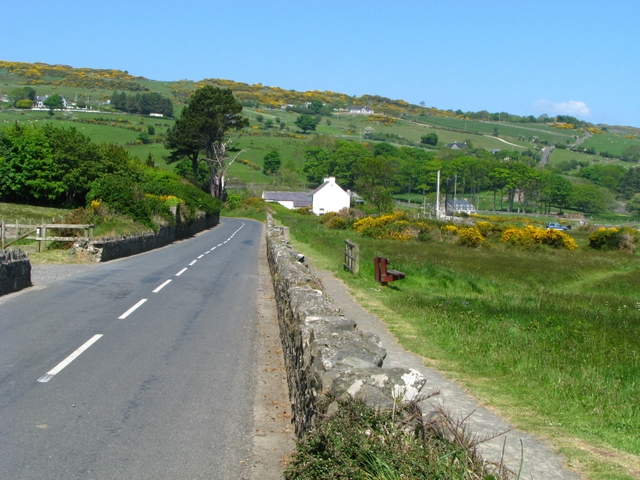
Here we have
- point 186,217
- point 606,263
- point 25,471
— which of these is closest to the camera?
point 25,471

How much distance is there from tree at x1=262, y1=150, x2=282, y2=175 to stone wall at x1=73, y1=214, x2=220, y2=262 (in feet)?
276

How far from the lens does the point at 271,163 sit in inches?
5251

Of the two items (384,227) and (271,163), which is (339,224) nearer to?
(384,227)

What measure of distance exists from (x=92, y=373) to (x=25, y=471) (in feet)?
10.4

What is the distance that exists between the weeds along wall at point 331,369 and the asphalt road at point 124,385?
0.78 meters

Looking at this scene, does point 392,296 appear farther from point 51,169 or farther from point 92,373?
point 51,169

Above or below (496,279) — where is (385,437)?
above

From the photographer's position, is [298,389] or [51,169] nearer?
[298,389]

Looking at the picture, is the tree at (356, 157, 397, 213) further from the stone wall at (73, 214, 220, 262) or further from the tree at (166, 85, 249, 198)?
the stone wall at (73, 214, 220, 262)

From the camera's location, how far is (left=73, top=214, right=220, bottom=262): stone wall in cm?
2530

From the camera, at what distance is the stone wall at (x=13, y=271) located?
15.1 metres

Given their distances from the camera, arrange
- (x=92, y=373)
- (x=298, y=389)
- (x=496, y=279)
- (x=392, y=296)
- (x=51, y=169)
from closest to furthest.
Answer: (x=298, y=389), (x=92, y=373), (x=392, y=296), (x=496, y=279), (x=51, y=169)

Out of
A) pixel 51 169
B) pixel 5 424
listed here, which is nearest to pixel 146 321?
pixel 5 424

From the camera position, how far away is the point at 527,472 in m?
5.56
